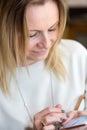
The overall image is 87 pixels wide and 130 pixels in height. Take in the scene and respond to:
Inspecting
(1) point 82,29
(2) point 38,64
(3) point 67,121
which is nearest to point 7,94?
(2) point 38,64

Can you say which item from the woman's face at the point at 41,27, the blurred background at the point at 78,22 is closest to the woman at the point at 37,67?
the woman's face at the point at 41,27

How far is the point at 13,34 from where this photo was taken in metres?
1.25

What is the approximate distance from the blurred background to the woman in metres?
2.05

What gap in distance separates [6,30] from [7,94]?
28cm

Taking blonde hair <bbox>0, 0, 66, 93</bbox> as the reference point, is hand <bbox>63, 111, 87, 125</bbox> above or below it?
below

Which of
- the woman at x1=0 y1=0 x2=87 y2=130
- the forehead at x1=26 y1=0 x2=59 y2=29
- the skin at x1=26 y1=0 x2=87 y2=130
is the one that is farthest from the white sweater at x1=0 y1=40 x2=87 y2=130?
the forehead at x1=26 y1=0 x2=59 y2=29

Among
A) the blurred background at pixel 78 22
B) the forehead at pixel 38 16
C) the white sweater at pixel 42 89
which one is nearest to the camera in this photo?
the forehead at pixel 38 16

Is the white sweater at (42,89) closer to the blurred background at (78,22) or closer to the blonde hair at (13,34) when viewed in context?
the blonde hair at (13,34)

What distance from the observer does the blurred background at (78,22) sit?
11.8ft

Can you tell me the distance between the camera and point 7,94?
1383 millimetres

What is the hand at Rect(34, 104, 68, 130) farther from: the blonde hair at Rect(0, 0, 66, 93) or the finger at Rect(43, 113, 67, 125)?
the blonde hair at Rect(0, 0, 66, 93)

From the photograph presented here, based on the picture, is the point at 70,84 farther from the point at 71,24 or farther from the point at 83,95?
the point at 71,24

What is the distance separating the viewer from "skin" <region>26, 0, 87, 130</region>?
1198mm

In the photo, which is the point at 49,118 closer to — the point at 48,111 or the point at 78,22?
the point at 48,111
